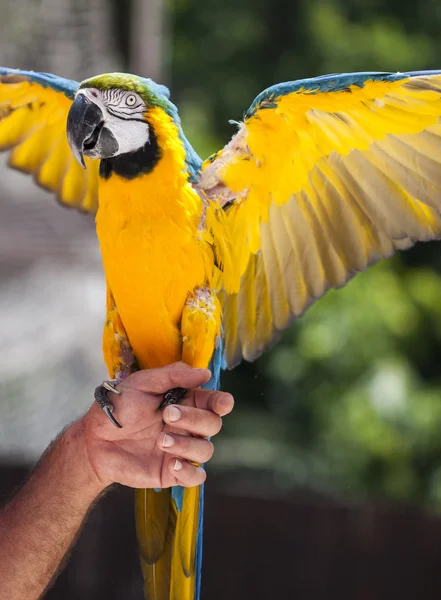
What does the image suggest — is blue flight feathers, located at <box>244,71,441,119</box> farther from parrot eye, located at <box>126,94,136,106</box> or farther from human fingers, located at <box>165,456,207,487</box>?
human fingers, located at <box>165,456,207,487</box>

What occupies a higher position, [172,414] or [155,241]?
[155,241]

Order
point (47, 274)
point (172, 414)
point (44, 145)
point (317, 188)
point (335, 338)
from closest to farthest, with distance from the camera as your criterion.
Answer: point (172, 414) < point (317, 188) < point (44, 145) < point (47, 274) < point (335, 338)

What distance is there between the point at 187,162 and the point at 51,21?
2174mm

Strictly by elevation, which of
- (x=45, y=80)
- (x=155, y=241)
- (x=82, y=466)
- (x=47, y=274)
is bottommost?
(x=47, y=274)

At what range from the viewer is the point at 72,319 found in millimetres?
3113

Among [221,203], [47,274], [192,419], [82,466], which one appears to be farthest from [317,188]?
[47,274]

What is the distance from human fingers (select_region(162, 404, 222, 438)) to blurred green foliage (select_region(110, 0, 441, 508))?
2242mm

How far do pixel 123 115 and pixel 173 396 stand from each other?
1.23 ft

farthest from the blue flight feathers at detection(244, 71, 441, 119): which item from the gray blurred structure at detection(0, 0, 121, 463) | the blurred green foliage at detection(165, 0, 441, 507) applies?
the blurred green foliage at detection(165, 0, 441, 507)

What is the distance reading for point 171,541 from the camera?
1.17m

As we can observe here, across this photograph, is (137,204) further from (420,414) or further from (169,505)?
(420,414)

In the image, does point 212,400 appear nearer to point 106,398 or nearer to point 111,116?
point 106,398

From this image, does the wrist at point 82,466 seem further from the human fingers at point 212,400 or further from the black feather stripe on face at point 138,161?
the black feather stripe on face at point 138,161

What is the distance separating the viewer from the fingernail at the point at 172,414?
103 cm
